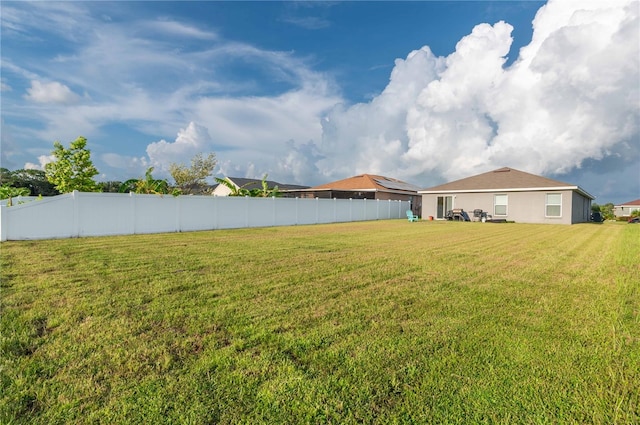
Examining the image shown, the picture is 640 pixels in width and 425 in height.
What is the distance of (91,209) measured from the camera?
12.3 metres

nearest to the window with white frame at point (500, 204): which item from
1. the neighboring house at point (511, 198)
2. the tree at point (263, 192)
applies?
the neighboring house at point (511, 198)

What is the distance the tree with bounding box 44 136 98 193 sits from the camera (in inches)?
889

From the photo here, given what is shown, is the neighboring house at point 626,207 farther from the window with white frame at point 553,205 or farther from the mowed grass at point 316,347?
the mowed grass at point 316,347

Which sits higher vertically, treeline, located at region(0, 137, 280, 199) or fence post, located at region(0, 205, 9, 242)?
treeline, located at region(0, 137, 280, 199)

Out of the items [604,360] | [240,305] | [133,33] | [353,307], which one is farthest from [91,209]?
[604,360]

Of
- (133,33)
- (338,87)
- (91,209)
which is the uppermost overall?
(338,87)

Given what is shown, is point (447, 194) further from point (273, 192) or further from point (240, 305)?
point (240, 305)

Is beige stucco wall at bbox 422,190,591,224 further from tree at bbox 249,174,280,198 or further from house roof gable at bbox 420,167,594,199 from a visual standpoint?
tree at bbox 249,174,280,198

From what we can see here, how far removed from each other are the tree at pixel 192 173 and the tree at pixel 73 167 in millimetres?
11710

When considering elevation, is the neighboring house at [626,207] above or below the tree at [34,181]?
below

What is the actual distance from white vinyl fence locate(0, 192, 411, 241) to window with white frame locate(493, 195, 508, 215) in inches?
576

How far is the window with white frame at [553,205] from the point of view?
22.6 meters

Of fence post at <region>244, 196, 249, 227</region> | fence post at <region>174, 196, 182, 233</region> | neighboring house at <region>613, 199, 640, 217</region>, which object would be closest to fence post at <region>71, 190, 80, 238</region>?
fence post at <region>174, 196, 182, 233</region>

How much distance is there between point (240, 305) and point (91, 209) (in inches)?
448
